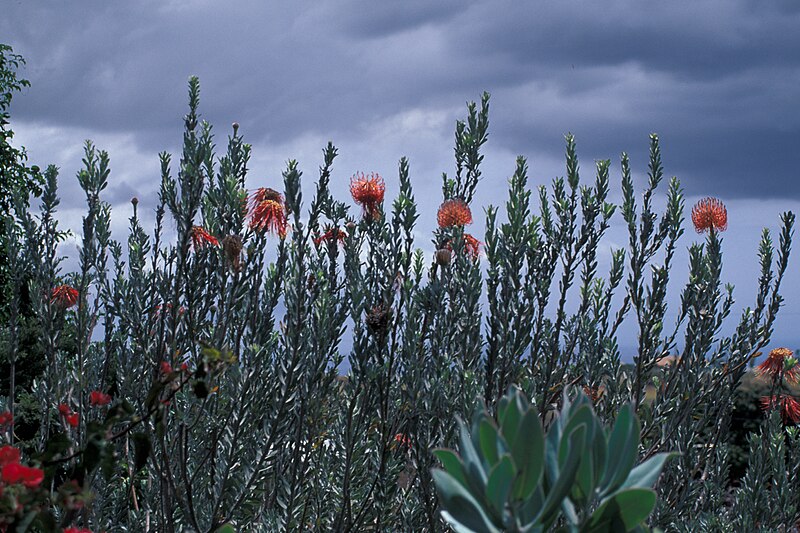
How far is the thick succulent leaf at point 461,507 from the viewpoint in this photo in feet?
4.29

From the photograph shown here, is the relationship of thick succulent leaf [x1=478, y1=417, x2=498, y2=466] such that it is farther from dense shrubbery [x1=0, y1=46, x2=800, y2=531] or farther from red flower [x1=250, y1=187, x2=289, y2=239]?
red flower [x1=250, y1=187, x2=289, y2=239]

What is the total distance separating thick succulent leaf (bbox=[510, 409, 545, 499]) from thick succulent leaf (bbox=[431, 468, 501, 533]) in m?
0.07

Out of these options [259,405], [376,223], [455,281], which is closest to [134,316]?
[259,405]

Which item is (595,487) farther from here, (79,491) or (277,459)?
(277,459)

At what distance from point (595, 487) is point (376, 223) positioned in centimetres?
273

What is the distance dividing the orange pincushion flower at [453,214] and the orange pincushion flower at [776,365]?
2801mm

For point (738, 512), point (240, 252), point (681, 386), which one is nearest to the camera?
point (240, 252)

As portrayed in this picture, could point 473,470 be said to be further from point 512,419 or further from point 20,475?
point 20,475

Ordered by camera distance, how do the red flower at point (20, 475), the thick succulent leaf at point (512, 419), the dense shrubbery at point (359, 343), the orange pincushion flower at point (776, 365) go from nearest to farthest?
the thick succulent leaf at point (512, 419) → the red flower at point (20, 475) → the dense shrubbery at point (359, 343) → the orange pincushion flower at point (776, 365)

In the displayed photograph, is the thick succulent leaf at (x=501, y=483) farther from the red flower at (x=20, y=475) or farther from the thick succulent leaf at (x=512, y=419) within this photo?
the red flower at (x=20, y=475)

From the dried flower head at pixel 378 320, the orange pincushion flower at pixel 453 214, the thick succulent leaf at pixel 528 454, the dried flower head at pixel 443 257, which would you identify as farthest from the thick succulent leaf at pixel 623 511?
the orange pincushion flower at pixel 453 214

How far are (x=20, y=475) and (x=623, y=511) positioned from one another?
1.11m

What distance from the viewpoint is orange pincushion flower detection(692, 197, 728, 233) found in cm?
425

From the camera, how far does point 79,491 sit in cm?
167
